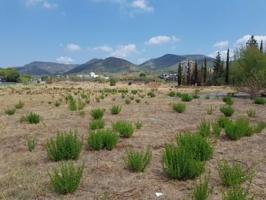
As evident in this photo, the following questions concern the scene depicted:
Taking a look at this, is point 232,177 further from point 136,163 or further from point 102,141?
point 102,141

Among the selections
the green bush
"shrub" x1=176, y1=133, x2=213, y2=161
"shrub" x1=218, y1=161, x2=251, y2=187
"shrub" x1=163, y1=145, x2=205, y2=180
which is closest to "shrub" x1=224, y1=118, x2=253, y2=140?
"shrub" x1=176, y1=133, x2=213, y2=161

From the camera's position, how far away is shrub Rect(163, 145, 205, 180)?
8.66 m

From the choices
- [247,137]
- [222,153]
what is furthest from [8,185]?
[247,137]

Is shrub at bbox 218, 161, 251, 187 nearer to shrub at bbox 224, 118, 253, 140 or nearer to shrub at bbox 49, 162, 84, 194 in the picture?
shrub at bbox 49, 162, 84, 194

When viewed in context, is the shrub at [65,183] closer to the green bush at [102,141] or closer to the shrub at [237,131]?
the green bush at [102,141]

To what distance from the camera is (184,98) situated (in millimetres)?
32906

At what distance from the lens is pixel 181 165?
28.8 ft

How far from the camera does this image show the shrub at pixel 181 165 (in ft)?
28.4

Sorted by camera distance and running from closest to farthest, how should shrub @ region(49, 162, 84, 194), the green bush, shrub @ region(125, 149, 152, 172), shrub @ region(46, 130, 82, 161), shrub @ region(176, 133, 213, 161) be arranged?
shrub @ region(49, 162, 84, 194), shrub @ region(125, 149, 152, 172), shrub @ region(176, 133, 213, 161), shrub @ region(46, 130, 82, 161), the green bush

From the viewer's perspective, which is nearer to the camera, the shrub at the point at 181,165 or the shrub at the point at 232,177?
the shrub at the point at 232,177

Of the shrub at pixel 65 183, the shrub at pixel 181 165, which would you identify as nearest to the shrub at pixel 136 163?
the shrub at pixel 181 165

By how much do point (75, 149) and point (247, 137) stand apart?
574cm

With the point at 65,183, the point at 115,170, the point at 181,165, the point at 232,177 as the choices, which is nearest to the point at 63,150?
the point at 115,170

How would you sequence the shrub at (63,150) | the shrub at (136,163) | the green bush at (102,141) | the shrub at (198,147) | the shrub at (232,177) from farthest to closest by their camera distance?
the green bush at (102,141), the shrub at (63,150), the shrub at (198,147), the shrub at (136,163), the shrub at (232,177)
